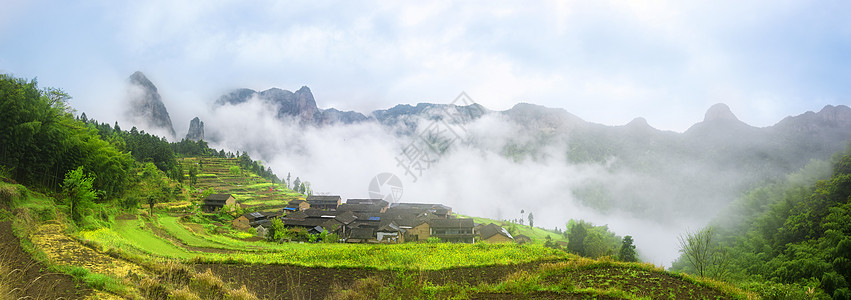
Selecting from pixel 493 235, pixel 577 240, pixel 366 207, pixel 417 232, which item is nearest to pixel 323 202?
pixel 366 207

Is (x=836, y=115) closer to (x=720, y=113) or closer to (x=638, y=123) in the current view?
(x=720, y=113)

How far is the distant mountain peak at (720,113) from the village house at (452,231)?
12416 centimetres

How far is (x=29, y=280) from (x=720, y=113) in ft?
529

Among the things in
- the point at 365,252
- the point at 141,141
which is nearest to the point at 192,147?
the point at 141,141

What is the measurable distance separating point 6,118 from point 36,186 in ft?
16.4

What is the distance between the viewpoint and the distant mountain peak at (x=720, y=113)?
118812mm

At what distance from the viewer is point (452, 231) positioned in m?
46.5

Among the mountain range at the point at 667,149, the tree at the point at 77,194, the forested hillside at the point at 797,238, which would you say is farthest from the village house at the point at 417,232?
the mountain range at the point at 667,149

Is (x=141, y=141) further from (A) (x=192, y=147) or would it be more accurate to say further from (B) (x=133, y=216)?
(B) (x=133, y=216)

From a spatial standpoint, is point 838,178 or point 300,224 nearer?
point 838,178

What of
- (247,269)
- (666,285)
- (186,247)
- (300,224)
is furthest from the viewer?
(300,224)

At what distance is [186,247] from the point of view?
27.5 metres
